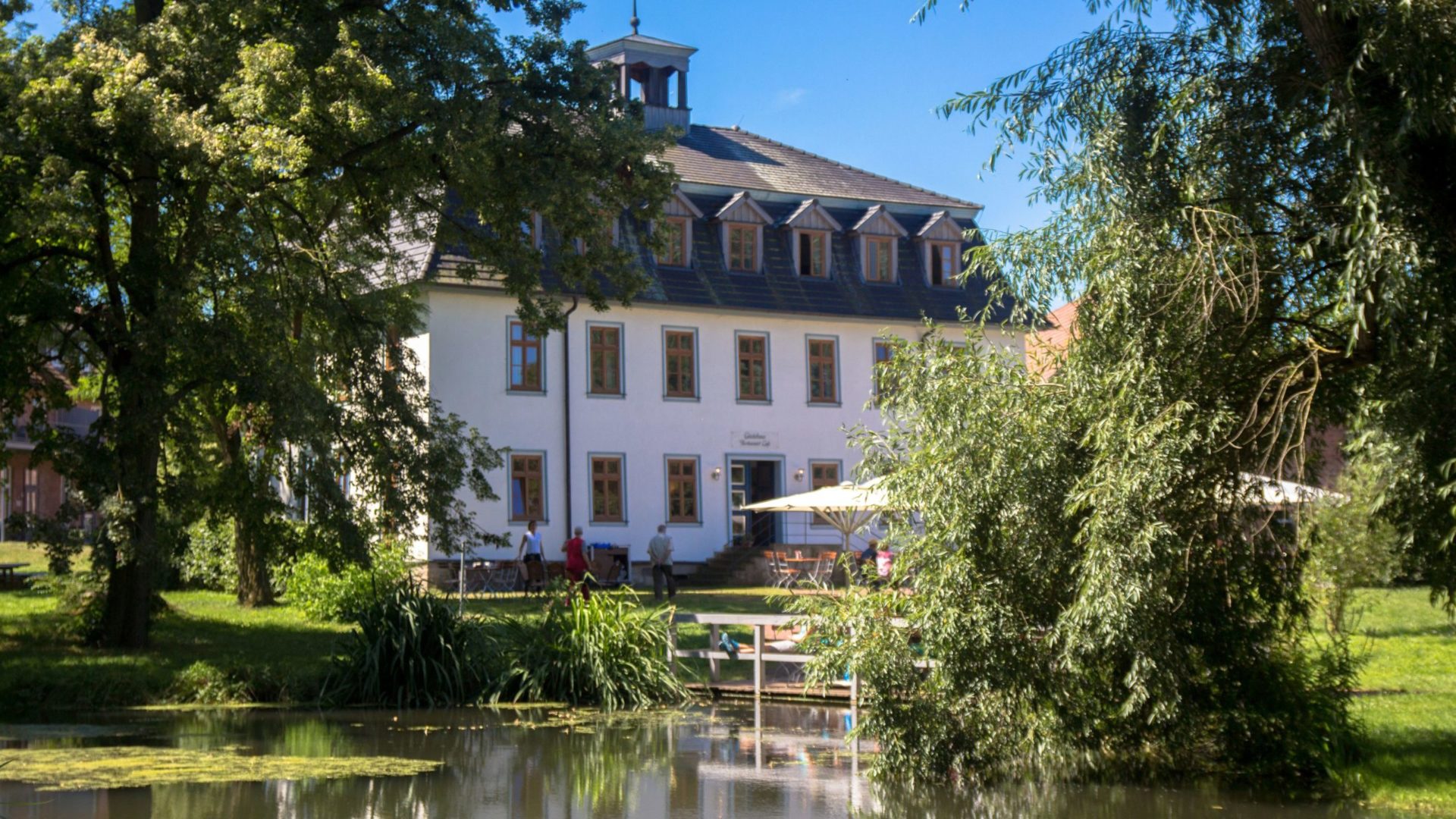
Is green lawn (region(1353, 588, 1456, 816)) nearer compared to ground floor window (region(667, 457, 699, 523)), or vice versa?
green lawn (region(1353, 588, 1456, 816))

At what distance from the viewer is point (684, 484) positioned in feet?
119

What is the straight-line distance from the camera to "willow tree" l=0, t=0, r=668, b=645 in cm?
1670

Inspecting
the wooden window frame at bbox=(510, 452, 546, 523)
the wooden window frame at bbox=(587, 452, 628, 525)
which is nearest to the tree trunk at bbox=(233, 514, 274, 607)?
the wooden window frame at bbox=(510, 452, 546, 523)

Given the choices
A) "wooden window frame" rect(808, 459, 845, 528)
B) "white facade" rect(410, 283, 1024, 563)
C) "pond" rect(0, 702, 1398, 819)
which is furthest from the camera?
"wooden window frame" rect(808, 459, 845, 528)

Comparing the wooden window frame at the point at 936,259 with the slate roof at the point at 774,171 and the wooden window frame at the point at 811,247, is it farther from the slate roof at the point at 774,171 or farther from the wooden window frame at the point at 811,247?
the wooden window frame at the point at 811,247

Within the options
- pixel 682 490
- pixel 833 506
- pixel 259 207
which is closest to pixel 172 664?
pixel 259 207

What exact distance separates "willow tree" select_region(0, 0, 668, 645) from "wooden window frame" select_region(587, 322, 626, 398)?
14259 millimetres

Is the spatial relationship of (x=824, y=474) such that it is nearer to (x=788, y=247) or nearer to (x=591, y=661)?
(x=788, y=247)

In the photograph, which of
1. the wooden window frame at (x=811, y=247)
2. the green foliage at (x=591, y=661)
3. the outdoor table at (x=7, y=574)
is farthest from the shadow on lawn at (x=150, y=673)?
the wooden window frame at (x=811, y=247)

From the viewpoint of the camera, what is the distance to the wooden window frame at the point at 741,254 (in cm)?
3775

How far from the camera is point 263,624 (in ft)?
74.6

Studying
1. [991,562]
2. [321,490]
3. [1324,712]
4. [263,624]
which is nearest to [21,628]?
[263,624]

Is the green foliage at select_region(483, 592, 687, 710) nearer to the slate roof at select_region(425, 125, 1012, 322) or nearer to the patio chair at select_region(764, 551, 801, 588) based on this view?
the patio chair at select_region(764, 551, 801, 588)

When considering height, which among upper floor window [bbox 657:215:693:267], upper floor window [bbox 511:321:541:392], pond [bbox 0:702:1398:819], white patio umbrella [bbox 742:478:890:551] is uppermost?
upper floor window [bbox 657:215:693:267]
